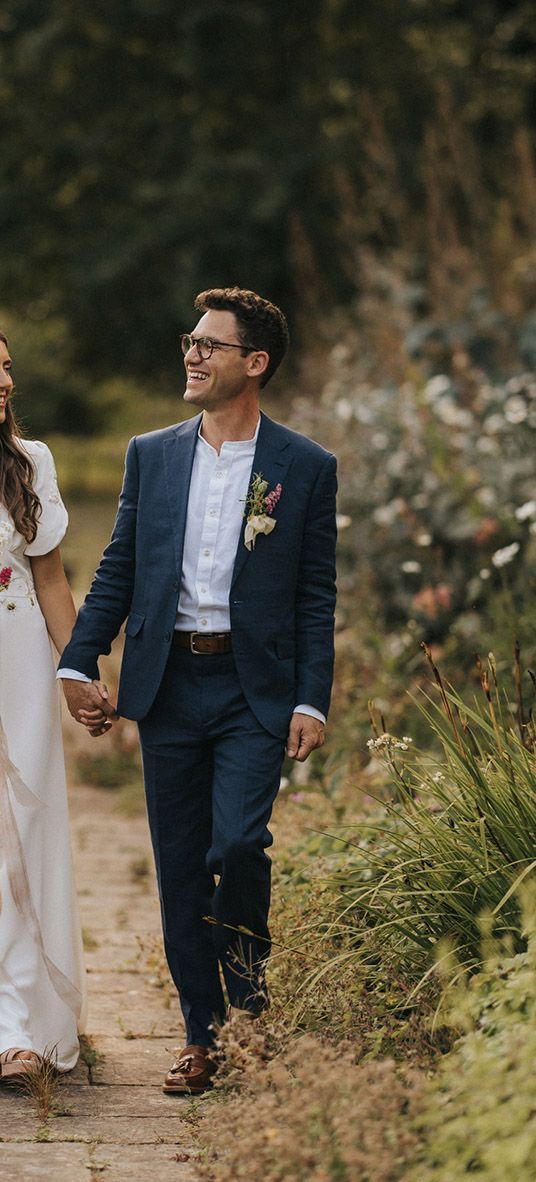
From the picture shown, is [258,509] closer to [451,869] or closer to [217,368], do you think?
[217,368]

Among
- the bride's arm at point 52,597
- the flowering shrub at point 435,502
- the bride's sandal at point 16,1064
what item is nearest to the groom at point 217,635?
the bride's arm at point 52,597

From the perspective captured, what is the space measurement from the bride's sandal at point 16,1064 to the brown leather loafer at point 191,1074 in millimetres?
339

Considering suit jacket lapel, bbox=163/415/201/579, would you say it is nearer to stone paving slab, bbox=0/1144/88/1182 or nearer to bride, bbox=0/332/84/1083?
bride, bbox=0/332/84/1083

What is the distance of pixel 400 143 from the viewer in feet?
48.6

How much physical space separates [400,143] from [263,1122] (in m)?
12.8

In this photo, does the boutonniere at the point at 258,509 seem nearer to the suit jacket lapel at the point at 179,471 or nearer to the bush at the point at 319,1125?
the suit jacket lapel at the point at 179,471

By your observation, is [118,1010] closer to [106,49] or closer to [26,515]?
[26,515]

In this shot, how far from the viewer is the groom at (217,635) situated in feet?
13.3

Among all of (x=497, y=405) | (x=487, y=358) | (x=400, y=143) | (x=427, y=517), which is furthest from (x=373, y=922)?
(x=400, y=143)

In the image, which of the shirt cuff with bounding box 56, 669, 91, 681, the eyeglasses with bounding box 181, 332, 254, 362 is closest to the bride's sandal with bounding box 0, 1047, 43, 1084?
the shirt cuff with bounding box 56, 669, 91, 681

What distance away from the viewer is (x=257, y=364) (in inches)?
164

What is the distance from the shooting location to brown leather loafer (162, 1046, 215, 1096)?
4035mm

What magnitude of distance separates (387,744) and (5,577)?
1097 mm

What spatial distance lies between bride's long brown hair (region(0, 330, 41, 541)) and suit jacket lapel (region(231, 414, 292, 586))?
1.86 feet
